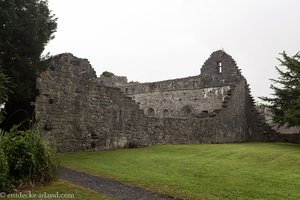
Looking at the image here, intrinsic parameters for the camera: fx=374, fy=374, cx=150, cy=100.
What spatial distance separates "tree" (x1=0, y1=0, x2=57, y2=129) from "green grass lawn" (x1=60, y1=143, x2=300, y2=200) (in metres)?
3.16

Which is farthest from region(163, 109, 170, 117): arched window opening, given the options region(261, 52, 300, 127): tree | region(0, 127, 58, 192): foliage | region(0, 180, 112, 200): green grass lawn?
region(0, 180, 112, 200): green grass lawn

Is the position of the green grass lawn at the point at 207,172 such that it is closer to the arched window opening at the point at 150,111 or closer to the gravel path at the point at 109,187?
the gravel path at the point at 109,187

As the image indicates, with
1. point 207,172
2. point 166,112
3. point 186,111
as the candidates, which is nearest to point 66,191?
point 207,172

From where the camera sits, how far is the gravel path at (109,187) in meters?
8.23

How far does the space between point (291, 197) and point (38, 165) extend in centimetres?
583

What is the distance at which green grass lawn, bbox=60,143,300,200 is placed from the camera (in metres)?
8.69

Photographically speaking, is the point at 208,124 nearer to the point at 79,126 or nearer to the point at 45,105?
the point at 79,126

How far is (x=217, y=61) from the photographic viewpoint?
3409cm

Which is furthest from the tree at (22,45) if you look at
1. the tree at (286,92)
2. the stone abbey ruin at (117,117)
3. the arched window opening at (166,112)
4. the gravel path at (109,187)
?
the arched window opening at (166,112)

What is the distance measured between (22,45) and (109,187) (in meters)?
8.58

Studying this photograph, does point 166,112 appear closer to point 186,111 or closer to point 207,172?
point 186,111

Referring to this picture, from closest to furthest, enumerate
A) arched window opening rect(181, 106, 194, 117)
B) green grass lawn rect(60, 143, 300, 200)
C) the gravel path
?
the gravel path
green grass lawn rect(60, 143, 300, 200)
arched window opening rect(181, 106, 194, 117)

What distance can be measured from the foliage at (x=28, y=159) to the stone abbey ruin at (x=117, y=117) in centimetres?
687

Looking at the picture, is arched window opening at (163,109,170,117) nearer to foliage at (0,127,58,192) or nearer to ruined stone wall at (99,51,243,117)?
ruined stone wall at (99,51,243,117)
